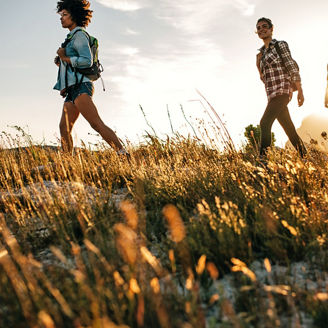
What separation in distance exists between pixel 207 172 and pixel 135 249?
1.68 m

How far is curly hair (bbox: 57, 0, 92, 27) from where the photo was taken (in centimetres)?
509

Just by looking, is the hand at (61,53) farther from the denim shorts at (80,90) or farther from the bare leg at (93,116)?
the bare leg at (93,116)

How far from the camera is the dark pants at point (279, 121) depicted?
15.6 ft

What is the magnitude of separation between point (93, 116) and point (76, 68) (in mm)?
747

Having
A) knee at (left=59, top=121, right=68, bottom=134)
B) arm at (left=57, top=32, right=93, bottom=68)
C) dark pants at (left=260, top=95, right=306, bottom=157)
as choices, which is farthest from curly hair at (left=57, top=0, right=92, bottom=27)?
dark pants at (left=260, top=95, right=306, bottom=157)

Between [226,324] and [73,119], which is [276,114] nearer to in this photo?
[73,119]

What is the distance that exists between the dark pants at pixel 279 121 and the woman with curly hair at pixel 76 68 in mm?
1981

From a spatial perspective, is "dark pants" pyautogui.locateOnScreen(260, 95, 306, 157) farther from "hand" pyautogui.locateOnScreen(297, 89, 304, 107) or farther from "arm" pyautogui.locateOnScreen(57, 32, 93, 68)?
"arm" pyautogui.locateOnScreen(57, 32, 93, 68)

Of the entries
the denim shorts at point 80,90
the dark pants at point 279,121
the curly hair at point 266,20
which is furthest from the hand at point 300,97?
the denim shorts at point 80,90

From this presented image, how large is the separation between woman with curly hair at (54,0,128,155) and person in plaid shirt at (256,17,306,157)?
6.91 ft

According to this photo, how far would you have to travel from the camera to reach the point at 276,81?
191 inches

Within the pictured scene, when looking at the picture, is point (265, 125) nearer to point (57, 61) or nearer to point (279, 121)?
point (279, 121)

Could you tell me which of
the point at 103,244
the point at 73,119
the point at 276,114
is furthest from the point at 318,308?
the point at 73,119

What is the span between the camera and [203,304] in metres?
1.47
